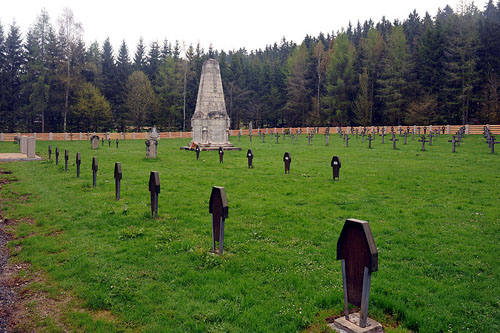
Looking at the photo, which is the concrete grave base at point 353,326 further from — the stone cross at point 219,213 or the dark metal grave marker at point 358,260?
the stone cross at point 219,213

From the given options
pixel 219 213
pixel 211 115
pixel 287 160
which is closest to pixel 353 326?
pixel 219 213

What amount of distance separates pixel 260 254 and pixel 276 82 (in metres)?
72.2

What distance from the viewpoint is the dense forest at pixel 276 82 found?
50.6 m

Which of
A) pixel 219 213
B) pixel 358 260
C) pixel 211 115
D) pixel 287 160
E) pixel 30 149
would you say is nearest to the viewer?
pixel 358 260

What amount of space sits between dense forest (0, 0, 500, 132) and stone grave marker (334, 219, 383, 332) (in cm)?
5039

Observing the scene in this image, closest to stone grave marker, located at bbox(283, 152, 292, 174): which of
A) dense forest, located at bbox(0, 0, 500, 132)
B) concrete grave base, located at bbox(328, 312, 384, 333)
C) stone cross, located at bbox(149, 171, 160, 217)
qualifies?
stone cross, located at bbox(149, 171, 160, 217)

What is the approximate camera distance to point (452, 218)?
7.89 m

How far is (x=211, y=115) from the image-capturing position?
1194 inches

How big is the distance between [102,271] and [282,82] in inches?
2878

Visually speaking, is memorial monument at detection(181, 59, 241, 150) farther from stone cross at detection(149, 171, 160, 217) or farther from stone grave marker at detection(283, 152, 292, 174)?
stone cross at detection(149, 171, 160, 217)

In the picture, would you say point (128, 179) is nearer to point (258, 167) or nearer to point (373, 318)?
point (258, 167)

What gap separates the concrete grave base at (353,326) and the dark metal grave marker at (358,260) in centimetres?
5

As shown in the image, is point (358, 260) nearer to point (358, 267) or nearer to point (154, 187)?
point (358, 267)

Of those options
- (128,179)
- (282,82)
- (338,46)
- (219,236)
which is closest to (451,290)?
(219,236)
